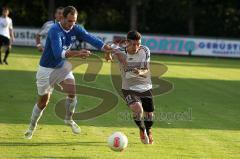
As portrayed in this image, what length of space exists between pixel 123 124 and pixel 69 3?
43.2 metres

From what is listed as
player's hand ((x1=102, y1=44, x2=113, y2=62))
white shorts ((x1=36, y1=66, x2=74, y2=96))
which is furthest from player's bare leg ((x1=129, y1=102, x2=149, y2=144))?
white shorts ((x1=36, y1=66, x2=74, y2=96))

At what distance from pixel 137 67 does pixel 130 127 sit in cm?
210

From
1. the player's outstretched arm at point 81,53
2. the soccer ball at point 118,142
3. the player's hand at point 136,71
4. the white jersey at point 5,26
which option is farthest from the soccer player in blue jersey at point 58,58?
the white jersey at point 5,26

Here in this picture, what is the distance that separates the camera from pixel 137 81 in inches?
474

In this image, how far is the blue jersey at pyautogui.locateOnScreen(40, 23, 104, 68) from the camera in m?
11.4

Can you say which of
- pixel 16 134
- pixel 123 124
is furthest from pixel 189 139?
pixel 16 134

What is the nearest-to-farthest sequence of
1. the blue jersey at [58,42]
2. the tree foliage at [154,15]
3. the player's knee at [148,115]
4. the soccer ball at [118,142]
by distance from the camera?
the soccer ball at [118,142], the blue jersey at [58,42], the player's knee at [148,115], the tree foliage at [154,15]

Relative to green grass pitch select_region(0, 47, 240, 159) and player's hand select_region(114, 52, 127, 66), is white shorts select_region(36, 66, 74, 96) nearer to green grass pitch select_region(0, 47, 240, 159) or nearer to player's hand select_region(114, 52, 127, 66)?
green grass pitch select_region(0, 47, 240, 159)

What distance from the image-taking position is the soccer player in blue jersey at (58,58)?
38.0 feet

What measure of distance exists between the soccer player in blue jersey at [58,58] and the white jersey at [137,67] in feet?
1.30

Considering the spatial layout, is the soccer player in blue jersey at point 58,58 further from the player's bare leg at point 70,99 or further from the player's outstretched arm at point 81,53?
the player's outstretched arm at point 81,53

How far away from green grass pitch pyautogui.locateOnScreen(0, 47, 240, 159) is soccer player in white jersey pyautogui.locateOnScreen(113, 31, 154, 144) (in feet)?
1.23

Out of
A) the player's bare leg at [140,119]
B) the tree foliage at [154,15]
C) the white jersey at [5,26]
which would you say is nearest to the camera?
the player's bare leg at [140,119]

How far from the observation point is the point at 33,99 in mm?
17703
